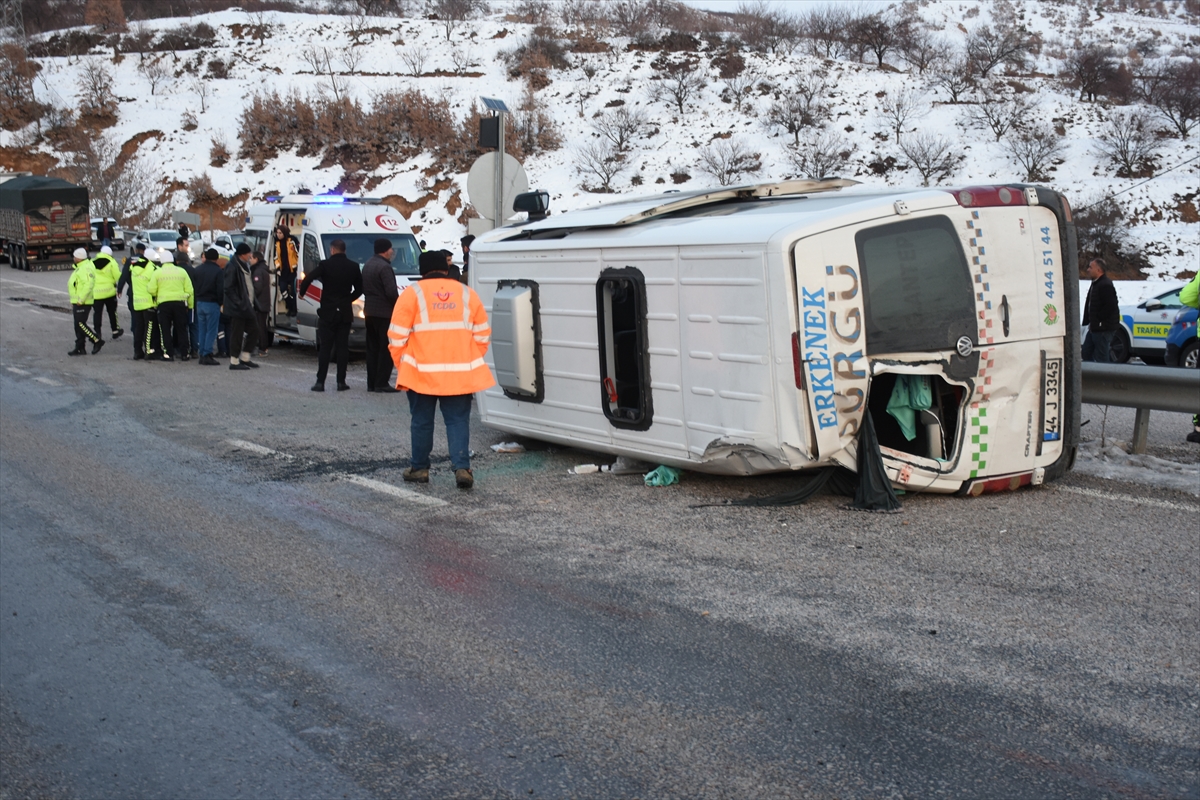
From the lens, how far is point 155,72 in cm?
6844

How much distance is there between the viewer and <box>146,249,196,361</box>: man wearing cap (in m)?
17.1

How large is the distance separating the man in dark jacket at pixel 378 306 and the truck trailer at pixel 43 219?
111 ft

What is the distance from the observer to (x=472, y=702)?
4.28 meters

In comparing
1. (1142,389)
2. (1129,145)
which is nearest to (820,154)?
(1129,145)

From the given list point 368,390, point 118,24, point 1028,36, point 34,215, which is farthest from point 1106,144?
point 118,24

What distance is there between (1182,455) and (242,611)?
7.51 meters

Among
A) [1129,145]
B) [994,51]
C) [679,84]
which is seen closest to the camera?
[1129,145]

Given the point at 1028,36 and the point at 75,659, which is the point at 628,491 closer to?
the point at 75,659

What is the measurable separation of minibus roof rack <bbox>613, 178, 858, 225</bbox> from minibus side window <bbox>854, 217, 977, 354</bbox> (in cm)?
183

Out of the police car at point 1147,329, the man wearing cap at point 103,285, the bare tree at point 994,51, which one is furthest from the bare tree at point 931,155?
the man wearing cap at point 103,285

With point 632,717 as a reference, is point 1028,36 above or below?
above

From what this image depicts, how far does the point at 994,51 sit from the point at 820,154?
692 inches

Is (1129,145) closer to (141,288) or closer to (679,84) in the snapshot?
(679,84)

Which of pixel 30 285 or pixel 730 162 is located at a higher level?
pixel 730 162
